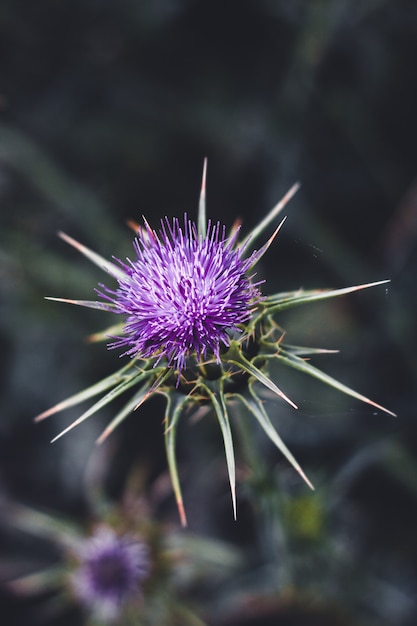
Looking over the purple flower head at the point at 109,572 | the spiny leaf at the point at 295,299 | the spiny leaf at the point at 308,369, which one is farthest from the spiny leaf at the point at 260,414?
the purple flower head at the point at 109,572

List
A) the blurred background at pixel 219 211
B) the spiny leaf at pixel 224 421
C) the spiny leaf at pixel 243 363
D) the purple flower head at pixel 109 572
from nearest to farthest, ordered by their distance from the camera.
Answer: the spiny leaf at pixel 224 421 → the spiny leaf at pixel 243 363 → the purple flower head at pixel 109 572 → the blurred background at pixel 219 211

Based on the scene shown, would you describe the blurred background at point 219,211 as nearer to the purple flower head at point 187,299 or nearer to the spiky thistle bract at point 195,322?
the spiky thistle bract at point 195,322

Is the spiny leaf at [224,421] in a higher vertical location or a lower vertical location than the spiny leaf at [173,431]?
higher

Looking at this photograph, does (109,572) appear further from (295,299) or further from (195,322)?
(295,299)

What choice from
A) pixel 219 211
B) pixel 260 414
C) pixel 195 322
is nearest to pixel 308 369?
pixel 260 414

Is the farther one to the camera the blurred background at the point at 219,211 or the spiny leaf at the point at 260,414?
the blurred background at the point at 219,211

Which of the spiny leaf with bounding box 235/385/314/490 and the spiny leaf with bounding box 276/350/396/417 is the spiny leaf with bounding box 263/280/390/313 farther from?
the spiny leaf with bounding box 235/385/314/490

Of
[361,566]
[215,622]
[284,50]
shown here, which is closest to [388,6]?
[284,50]

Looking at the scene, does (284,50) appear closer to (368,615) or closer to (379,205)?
(379,205)

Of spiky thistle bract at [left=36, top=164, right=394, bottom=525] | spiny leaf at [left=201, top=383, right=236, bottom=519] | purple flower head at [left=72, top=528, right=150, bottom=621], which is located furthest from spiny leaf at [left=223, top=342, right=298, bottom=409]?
purple flower head at [left=72, top=528, right=150, bottom=621]
